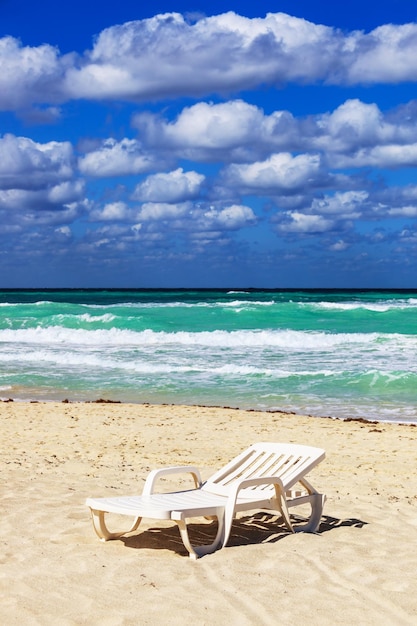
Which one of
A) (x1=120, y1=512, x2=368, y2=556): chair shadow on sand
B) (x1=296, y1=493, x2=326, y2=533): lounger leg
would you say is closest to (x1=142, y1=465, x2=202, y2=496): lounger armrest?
(x1=120, y1=512, x2=368, y2=556): chair shadow on sand

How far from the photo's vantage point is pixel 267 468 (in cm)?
622

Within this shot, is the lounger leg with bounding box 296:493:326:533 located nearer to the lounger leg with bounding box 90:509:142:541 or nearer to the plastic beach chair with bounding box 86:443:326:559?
the plastic beach chair with bounding box 86:443:326:559

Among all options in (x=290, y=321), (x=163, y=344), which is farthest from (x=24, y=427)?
(x=290, y=321)

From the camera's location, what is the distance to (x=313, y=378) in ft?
55.1

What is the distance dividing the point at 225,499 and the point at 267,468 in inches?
24.5

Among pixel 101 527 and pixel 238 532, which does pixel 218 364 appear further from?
pixel 101 527

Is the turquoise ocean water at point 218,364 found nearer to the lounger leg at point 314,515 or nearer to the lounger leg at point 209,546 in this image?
the lounger leg at point 314,515

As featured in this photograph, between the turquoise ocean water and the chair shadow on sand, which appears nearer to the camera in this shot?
the chair shadow on sand

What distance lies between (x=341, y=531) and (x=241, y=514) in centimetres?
92

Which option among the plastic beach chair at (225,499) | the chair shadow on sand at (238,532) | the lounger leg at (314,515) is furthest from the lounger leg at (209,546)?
the lounger leg at (314,515)

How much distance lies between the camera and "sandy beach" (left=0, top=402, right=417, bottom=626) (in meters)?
4.18

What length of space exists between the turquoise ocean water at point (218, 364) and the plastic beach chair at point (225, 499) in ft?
22.6

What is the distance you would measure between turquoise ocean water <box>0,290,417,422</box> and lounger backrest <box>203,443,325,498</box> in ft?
22.2

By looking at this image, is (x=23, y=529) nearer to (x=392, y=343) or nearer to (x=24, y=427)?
(x=24, y=427)
